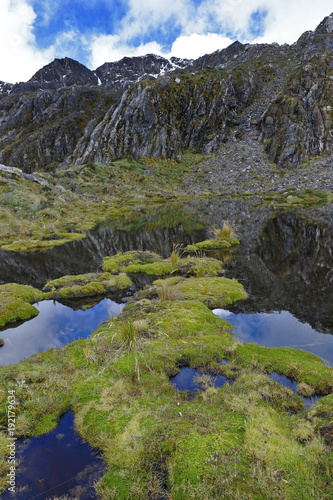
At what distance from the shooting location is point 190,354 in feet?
26.2

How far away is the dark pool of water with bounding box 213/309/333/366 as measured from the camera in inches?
352

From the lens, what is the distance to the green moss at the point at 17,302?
38.2 feet

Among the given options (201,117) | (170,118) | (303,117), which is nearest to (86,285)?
(303,117)

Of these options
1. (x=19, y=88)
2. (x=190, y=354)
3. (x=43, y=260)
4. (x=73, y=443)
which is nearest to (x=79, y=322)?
(x=190, y=354)

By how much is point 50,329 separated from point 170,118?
11106 centimetres

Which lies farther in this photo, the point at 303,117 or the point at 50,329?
the point at 303,117

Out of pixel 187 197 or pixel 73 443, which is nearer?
pixel 73 443

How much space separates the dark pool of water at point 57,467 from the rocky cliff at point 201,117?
87476 mm

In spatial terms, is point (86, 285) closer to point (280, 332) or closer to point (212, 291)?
point (212, 291)

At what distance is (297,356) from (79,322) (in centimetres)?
877

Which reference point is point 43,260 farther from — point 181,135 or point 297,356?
point 181,135

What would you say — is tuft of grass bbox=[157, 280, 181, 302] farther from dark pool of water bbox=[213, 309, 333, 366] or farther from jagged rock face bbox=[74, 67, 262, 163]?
jagged rock face bbox=[74, 67, 262, 163]

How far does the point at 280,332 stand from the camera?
32.9 ft

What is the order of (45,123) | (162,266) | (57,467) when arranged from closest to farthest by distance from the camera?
(57,467)
(162,266)
(45,123)
